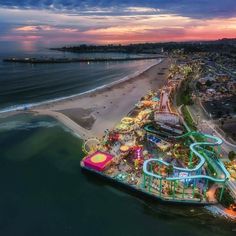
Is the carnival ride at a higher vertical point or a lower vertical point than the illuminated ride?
higher

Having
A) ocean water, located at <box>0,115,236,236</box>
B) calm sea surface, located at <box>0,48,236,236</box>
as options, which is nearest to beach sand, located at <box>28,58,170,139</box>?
calm sea surface, located at <box>0,48,236,236</box>

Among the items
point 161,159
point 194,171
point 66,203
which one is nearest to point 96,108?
point 161,159

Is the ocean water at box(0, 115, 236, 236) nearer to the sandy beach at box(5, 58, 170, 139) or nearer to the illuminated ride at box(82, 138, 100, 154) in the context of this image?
the illuminated ride at box(82, 138, 100, 154)

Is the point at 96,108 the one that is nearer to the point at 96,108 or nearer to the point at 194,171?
the point at 96,108

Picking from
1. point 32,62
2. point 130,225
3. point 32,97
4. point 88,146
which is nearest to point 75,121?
point 88,146

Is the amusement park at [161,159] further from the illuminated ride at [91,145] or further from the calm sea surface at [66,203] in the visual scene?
the calm sea surface at [66,203]
